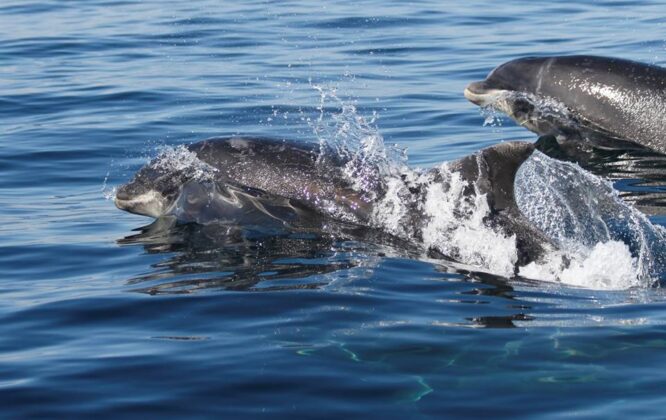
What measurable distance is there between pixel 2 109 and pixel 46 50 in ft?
16.7

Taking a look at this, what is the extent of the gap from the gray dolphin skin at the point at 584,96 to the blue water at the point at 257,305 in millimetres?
714

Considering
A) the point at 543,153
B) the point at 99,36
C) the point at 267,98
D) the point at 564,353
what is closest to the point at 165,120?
the point at 267,98

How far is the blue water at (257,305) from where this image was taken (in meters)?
7.84

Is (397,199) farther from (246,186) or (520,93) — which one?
(520,93)

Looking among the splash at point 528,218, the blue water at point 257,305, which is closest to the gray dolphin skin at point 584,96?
the blue water at point 257,305

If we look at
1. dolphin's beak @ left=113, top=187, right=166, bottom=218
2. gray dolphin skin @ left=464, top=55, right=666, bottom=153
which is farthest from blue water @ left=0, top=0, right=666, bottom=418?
gray dolphin skin @ left=464, top=55, right=666, bottom=153

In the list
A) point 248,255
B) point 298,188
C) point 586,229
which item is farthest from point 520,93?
point 248,255

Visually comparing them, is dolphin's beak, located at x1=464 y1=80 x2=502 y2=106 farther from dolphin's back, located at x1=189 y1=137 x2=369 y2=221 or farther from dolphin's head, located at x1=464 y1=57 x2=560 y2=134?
dolphin's back, located at x1=189 y1=137 x2=369 y2=221

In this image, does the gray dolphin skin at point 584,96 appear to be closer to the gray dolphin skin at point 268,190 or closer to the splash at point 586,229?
the splash at point 586,229

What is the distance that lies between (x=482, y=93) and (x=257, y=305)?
799 cm

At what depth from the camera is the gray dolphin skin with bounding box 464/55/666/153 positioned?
15914 millimetres

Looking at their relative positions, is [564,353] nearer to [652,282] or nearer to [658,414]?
[658,414]

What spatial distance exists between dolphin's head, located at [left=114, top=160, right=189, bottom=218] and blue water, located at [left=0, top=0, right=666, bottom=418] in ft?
0.95

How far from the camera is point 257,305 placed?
379 inches
